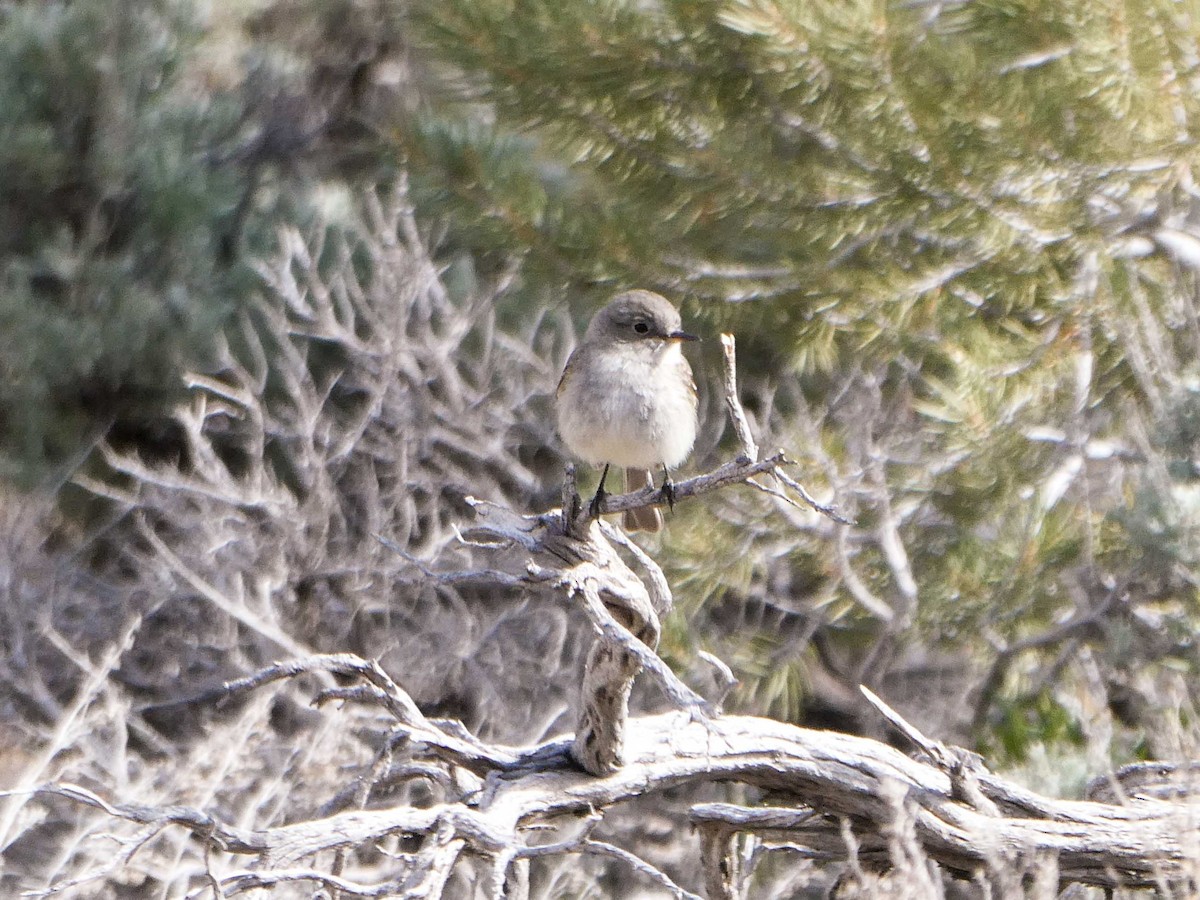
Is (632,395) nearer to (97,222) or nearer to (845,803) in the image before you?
(845,803)

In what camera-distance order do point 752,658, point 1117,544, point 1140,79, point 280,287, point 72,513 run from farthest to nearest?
point 72,513
point 280,287
point 752,658
point 1117,544
point 1140,79

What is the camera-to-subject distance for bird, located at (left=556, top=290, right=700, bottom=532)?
14.0 feet

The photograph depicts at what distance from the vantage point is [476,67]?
591 centimetres

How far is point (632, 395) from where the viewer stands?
4.28 metres

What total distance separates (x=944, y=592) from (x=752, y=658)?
89 centimetres

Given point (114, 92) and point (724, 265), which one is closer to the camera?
point (724, 265)

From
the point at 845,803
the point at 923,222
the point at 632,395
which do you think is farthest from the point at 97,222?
the point at 845,803

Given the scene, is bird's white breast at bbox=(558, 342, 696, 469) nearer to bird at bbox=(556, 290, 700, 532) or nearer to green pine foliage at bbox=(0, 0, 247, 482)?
bird at bbox=(556, 290, 700, 532)

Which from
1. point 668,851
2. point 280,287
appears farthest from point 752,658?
point 280,287

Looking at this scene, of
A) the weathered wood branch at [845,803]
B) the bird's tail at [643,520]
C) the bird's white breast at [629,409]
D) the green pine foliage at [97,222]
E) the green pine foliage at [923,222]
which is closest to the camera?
the weathered wood branch at [845,803]

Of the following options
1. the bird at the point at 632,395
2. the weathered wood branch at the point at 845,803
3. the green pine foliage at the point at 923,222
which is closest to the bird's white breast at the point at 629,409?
the bird at the point at 632,395

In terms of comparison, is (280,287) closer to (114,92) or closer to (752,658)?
(114,92)

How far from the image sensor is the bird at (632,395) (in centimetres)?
428

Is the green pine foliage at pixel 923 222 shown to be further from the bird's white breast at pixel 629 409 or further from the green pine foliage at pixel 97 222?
the green pine foliage at pixel 97 222
